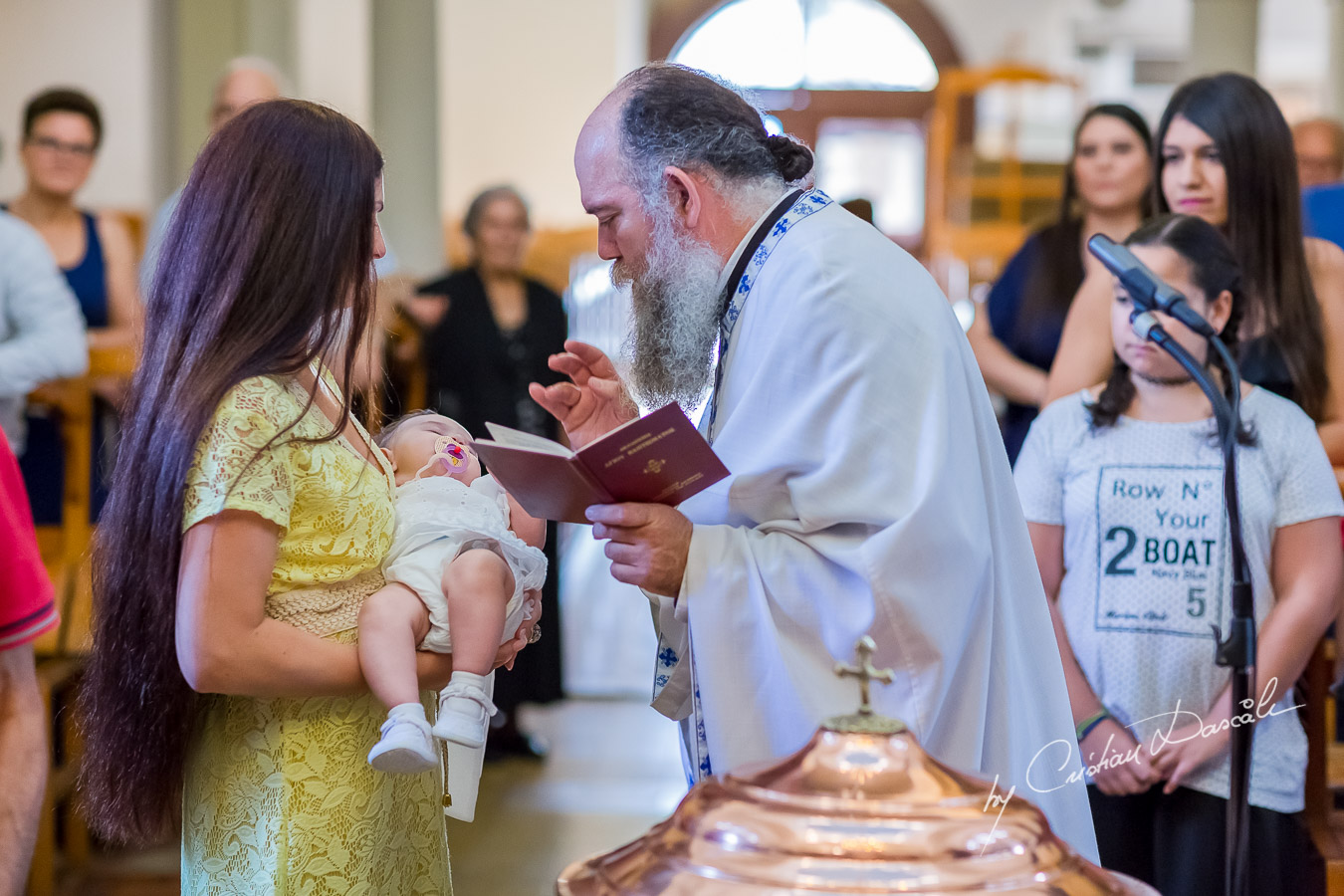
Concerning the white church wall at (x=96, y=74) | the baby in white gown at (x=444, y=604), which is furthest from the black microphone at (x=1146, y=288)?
the white church wall at (x=96, y=74)

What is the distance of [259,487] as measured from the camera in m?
1.85

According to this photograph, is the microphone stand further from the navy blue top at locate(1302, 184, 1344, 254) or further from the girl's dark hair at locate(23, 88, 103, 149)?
the girl's dark hair at locate(23, 88, 103, 149)

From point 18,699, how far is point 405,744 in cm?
64

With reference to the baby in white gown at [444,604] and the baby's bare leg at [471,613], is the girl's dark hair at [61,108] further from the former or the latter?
the baby's bare leg at [471,613]

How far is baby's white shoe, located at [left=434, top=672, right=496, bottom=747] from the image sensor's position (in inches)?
79.7

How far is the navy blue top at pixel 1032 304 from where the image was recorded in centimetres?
408

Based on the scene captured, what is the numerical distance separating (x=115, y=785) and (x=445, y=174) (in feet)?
33.1

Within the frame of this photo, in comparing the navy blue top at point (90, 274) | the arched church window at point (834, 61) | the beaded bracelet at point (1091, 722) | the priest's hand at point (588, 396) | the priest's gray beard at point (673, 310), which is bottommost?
the beaded bracelet at point (1091, 722)

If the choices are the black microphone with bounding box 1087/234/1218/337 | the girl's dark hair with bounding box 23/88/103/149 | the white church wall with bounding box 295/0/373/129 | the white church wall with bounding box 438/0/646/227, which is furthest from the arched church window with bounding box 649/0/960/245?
the black microphone with bounding box 1087/234/1218/337

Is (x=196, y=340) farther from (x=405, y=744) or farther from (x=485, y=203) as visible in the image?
(x=485, y=203)

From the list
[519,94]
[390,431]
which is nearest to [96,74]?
[519,94]

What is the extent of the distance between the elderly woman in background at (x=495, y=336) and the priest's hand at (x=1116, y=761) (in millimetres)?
3469

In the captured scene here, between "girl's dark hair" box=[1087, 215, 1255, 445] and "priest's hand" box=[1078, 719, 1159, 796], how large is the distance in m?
0.61

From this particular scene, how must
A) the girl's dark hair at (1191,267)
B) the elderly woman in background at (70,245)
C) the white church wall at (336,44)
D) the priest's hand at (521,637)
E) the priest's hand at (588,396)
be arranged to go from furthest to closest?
the white church wall at (336,44), the elderly woman in background at (70,245), the girl's dark hair at (1191,267), the priest's hand at (588,396), the priest's hand at (521,637)
